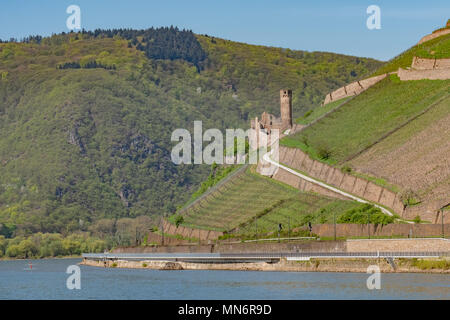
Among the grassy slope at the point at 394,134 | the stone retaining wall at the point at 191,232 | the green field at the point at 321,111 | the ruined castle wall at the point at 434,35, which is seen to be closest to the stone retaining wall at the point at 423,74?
the grassy slope at the point at 394,134

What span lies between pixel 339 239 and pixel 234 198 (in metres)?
45.4

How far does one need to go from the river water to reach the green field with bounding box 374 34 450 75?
64254 mm

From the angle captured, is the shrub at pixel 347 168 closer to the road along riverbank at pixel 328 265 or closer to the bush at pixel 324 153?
the bush at pixel 324 153

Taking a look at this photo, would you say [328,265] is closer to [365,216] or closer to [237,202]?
[365,216]

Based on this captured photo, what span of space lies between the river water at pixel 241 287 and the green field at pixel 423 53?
211ft

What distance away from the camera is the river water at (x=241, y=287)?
250 ft

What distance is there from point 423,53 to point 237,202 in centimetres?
3819

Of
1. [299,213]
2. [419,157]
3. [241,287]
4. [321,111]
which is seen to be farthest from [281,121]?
[241,287]

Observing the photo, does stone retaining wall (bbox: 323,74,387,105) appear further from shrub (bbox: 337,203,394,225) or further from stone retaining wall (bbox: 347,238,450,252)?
stone retaining wall (bbox: 347,238,450,252)

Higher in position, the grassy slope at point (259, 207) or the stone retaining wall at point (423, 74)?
the stone retaining wall at point (423, 74)

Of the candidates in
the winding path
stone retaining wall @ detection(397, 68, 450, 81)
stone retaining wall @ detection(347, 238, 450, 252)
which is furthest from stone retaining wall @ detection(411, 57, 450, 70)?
stone retaining wall @ detection(347, 238, 450, 252)

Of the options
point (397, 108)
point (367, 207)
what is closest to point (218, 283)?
point (367, 207)

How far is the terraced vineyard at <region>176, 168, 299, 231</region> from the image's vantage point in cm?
14112

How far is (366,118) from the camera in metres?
151
